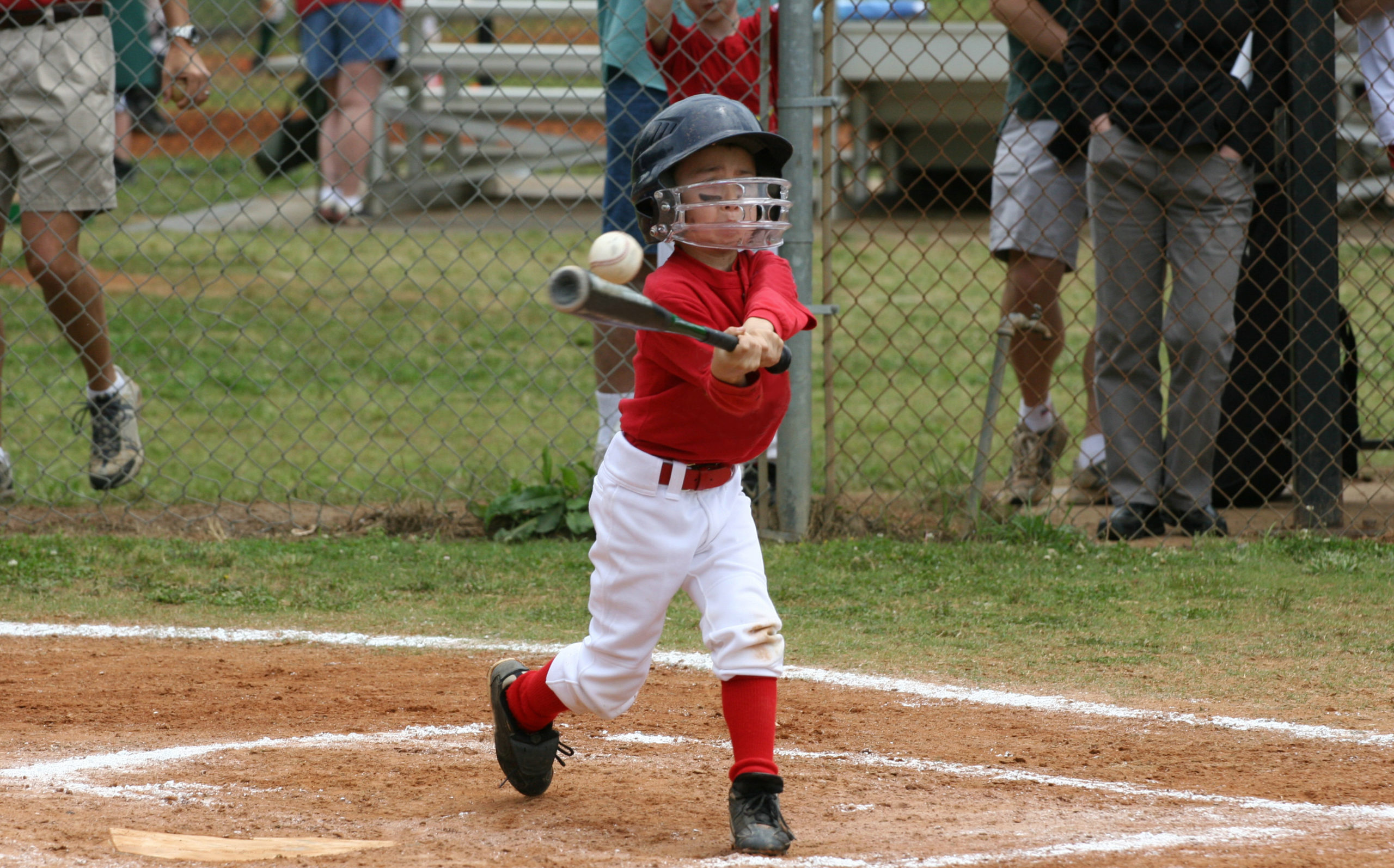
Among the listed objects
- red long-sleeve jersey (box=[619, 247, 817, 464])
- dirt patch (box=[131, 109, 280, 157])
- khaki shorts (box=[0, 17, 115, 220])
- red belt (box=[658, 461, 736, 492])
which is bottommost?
red belt (box=[658, 461, 736, 492])

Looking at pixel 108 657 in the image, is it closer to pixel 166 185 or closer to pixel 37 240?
pixel 37 240

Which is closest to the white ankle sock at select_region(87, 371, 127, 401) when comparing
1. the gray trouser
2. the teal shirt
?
the teal shirt

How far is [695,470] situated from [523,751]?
677 millimetres

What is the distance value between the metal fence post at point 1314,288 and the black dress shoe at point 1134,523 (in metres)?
0.54

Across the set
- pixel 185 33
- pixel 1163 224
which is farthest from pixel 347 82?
pixel 1163 224

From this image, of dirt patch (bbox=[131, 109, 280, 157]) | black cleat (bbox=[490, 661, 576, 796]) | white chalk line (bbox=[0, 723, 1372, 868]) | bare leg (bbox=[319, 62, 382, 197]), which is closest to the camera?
white chalk line (bbox=[0, 723, 1372, 868])

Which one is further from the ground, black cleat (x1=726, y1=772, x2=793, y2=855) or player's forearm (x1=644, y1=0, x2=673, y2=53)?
player's forearm (x1=644, y1=0, x2=673, y2=53)

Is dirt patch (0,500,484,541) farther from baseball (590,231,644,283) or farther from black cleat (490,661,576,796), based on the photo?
baseball (590,231,644,283)

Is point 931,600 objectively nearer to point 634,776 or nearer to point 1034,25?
point 634,776

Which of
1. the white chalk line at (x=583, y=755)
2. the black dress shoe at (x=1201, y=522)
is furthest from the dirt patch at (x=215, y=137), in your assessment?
the white chalk line at (x=583, y=755)

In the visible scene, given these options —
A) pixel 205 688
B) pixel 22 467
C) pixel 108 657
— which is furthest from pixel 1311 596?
pixel 22 467

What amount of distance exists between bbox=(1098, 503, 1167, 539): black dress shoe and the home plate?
11.0 ft

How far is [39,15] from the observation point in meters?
5.23

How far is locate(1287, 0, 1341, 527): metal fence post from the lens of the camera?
5086 mm
